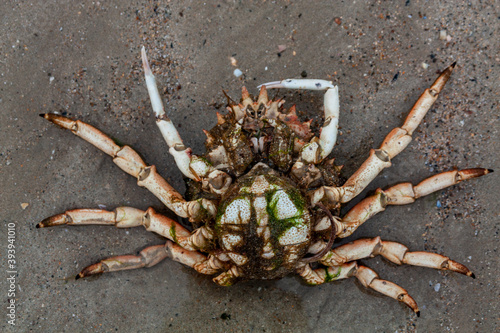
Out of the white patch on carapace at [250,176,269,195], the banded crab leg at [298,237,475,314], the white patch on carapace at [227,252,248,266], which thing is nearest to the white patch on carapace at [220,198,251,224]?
the white patch on carapace at [250,176,269,195]

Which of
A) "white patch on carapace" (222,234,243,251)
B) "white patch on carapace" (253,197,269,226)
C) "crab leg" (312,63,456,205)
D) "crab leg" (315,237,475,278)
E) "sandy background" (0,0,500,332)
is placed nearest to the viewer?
"white patch on carapace" (253,197,269,226)

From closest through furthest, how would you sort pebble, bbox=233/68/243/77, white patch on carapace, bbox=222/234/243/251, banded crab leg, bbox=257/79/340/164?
1. white patch on carapace, bbox=222/234/243/251
2. banded crab leg, bbox=257/79/340/164
3. pebble, bbox=233/68/243/77

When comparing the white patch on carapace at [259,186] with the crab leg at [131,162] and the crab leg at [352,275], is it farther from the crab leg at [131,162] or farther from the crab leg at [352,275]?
the crab leg at [352,275]

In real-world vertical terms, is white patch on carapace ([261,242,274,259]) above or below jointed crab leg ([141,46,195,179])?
below

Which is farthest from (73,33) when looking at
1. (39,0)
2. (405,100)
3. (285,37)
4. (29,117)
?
(405,100)

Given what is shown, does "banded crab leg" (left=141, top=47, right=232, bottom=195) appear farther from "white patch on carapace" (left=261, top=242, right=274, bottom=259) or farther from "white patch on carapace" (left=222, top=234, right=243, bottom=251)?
"white patch on carapace" (left=261, top=242, right=274, bottom=259)

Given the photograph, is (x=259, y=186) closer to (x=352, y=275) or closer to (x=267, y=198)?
(x=267, y=198)

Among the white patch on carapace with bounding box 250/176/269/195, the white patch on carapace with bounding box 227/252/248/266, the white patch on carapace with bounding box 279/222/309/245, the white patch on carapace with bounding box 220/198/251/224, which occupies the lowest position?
the white patch on carapace with bounding box 227/252/248/266
